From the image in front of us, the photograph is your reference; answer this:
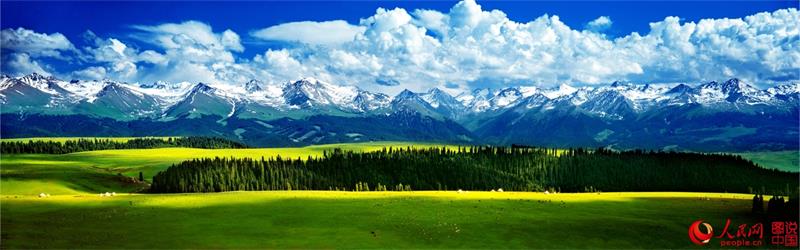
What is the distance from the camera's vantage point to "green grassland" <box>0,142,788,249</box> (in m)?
64.7

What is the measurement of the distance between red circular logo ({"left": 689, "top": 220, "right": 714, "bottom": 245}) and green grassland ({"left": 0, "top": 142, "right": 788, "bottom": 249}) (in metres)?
0.89

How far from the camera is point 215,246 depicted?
203 feet

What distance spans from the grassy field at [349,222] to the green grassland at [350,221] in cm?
11

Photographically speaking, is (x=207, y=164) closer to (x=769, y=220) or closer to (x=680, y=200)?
(x=680, y=200)

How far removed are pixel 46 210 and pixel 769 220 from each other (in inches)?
3528

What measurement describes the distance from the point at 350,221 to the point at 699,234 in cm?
3845

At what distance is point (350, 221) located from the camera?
77125 millimetres

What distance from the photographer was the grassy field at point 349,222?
64688mm

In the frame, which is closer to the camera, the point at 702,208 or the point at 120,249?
the point at 120,249

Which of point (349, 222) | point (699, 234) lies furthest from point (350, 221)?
point (699, 234)

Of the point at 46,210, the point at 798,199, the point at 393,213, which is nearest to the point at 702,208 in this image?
the point at 798,199

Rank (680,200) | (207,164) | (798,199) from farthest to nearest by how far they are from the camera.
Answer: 1. (207,164)
2. (680,200)
3. (798,199)

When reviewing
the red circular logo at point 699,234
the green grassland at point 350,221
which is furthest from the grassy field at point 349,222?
the red circular logo at point 699,234

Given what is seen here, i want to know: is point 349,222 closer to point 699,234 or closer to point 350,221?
point 350,221
